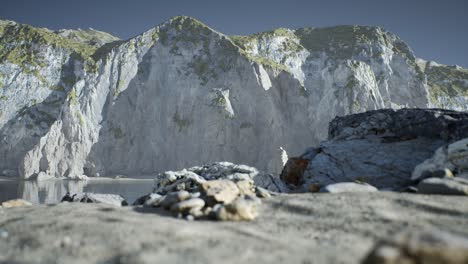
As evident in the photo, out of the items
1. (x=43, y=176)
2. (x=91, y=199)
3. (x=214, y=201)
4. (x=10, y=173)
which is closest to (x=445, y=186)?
(x=214, y=201)

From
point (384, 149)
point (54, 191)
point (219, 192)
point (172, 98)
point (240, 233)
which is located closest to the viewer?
point (240, 233)

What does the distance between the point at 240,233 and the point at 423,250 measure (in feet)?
8.30

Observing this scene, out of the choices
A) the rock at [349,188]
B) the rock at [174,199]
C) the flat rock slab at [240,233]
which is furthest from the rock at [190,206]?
the rock at [349,188]

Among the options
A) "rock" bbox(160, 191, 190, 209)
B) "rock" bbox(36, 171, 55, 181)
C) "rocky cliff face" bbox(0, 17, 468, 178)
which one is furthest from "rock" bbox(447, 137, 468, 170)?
"rock" bbox(36, 171, 55, 181)

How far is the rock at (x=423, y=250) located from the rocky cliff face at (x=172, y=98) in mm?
59252

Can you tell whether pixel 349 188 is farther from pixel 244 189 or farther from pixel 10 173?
pixel 10 173

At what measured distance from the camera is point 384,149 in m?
10.9

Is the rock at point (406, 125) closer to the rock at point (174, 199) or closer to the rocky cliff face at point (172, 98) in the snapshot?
the rock at point (174, 199)

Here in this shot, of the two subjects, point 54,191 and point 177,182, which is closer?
point 177,182

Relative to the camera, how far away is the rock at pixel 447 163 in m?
8.04

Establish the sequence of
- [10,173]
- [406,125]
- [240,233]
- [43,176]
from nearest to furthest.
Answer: [240,233] → [406,125] → [43,176] → [10,173]

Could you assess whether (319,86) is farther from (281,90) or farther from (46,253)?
(46,253)

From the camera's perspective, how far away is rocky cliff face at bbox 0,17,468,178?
217 feet

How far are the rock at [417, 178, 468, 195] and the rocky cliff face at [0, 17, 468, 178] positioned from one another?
5454 cm
